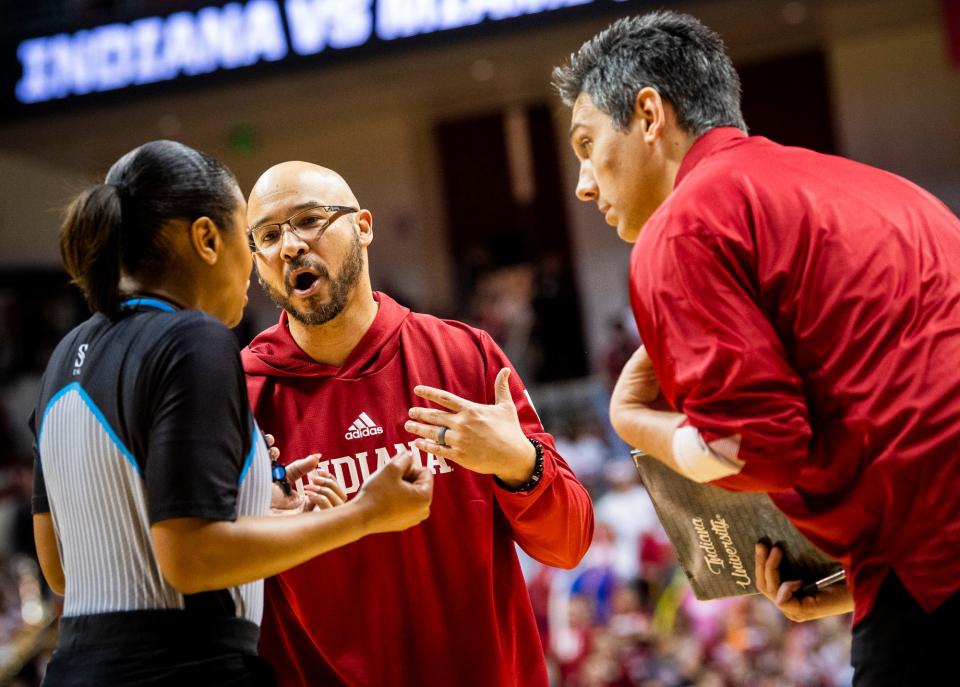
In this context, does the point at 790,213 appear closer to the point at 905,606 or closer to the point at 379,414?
the point at 905,606

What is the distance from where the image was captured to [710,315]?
1900 millimetres

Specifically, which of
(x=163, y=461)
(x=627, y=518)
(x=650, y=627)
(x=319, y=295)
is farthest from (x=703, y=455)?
(x=627, y=518)

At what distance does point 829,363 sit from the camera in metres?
1.93

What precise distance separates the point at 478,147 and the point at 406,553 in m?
13.5

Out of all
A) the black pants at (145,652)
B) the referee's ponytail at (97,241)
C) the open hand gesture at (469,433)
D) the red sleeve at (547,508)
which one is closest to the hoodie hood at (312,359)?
the red sleeve at (547,508)

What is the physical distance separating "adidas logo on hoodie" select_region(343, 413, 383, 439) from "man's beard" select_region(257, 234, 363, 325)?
283 mm

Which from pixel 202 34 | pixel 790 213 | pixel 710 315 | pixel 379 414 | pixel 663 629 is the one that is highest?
pixel 202 34

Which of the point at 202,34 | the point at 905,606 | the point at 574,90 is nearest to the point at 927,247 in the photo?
the point at 905,606

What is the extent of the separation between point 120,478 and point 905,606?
4.23 ft

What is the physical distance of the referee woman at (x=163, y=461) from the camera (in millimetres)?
1811

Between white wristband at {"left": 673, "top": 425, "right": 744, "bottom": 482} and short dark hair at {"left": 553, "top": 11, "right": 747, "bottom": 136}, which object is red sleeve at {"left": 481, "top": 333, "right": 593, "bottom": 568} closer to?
white wristband at {"left": 673, "top": 425, "right": 744, "bottom": 482}

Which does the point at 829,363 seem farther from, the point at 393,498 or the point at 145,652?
the point at 145,652

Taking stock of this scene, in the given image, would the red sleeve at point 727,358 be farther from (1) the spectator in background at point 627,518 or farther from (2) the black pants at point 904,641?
(1) the spectator in background at point 627,518

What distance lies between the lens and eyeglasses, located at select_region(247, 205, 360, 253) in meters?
2.91
